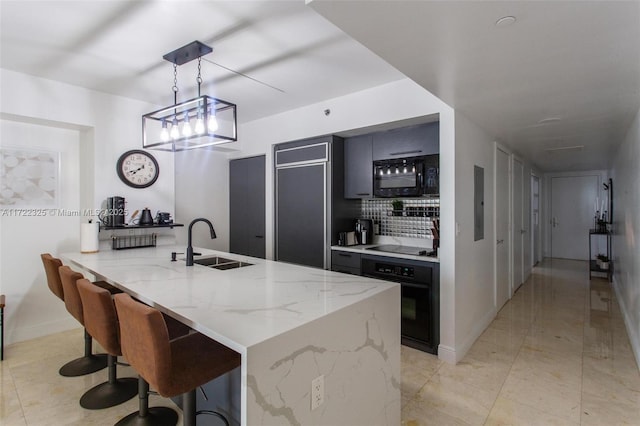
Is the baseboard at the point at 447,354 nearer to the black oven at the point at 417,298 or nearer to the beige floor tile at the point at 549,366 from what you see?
the black oven at the point at 417,298

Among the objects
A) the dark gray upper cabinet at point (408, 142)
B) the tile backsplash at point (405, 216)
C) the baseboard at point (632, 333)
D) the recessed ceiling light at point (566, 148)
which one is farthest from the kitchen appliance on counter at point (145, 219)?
the recessed ceiling light at point (566, 148)

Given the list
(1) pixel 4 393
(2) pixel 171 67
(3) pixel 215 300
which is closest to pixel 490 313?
(3) pixel 215 300

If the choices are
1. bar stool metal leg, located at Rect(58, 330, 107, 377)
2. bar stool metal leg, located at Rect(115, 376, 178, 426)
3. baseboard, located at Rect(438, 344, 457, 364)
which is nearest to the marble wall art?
bar stool metal leg, located at Rect(58, 330, 107, 377)

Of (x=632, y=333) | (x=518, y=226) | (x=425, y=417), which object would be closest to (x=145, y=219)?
(x=425, y=417)

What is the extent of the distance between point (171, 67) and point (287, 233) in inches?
87.9

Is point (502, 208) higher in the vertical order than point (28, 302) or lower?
higher

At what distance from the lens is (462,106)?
276 centimetres

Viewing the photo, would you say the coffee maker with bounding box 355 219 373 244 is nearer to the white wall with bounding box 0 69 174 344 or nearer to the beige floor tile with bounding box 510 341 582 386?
the beige floor tile with bounding box 510 341 582 386

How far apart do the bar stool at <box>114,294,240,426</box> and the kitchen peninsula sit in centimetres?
14

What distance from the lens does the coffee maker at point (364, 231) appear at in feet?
13.0

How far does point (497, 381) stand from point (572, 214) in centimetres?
705

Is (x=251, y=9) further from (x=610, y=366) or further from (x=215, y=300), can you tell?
(x=610, y=366)

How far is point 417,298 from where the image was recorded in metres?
3.16

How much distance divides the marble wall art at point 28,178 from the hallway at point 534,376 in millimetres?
→ 4077
